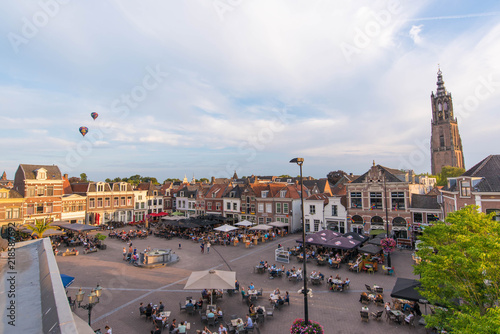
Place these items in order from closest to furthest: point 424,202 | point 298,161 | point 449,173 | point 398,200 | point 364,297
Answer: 1. point 298,161
2. point 364,297
3. point 424,202
4. point 398,200
5. point 449,173

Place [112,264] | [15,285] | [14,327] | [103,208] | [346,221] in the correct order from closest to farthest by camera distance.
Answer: [14,327]
[15,285]
[112,264]
[346,221]
[103,208]

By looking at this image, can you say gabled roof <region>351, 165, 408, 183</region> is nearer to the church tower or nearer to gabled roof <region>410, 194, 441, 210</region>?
gabled roof <region>410, 194, 441, 210</region>

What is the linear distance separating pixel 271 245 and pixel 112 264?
19.2m

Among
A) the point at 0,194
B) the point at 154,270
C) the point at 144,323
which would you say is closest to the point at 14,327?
the point at 144,323

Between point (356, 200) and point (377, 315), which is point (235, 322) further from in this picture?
point (356, 200)

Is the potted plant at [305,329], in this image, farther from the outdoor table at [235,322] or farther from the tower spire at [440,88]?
the tower spire at [440,88]

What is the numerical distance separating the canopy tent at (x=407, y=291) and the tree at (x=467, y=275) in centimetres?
205

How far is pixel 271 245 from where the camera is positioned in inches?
1419

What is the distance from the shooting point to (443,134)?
4574 inches

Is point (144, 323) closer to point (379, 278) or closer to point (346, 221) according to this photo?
point (379, 278)

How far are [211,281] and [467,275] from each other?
12.9 m

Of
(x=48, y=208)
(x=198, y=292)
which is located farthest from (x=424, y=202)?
(x=48, y=208)

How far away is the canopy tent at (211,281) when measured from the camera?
52.7 ft

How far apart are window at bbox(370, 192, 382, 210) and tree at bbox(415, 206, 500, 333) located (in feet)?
82.1
